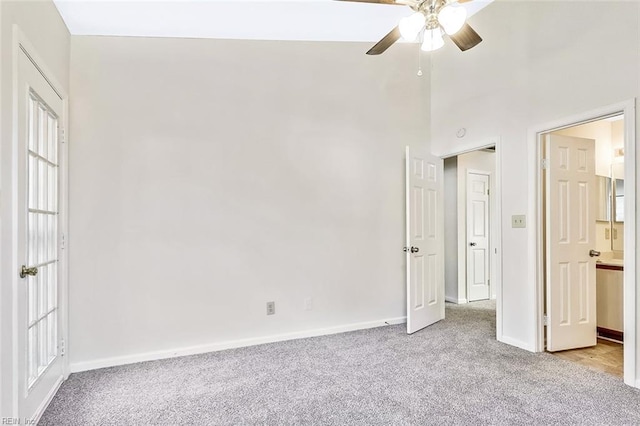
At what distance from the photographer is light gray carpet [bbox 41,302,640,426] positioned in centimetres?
193

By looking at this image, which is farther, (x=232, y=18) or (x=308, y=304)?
(x=308, y=304)

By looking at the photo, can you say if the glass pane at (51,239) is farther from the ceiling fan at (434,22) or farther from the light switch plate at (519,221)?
the light switch plate at (519,221)

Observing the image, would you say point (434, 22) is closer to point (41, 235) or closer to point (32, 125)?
point (32, 125)

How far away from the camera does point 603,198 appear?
3.79 m

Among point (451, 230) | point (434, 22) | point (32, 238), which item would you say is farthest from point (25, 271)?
point (451, 230)

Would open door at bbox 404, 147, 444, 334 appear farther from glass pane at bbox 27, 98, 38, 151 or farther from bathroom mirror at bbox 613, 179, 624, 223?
glass pane at bbox 27, 98, 38, 151

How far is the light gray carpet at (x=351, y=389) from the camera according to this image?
1926 mm

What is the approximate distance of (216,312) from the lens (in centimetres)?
298

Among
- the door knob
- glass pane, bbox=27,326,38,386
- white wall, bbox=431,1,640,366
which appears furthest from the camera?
white wall, bbox=431,1,640,366

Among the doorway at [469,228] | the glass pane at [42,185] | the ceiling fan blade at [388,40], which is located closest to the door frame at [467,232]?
the doorway at [469,228]

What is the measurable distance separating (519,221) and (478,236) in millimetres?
2074

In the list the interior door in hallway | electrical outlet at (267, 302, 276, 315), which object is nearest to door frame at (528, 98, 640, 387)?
the interior door in hallway

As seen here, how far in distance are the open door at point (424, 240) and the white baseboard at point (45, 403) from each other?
294 cm

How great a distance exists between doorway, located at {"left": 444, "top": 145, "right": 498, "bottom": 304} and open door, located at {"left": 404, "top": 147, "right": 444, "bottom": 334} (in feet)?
3.69
